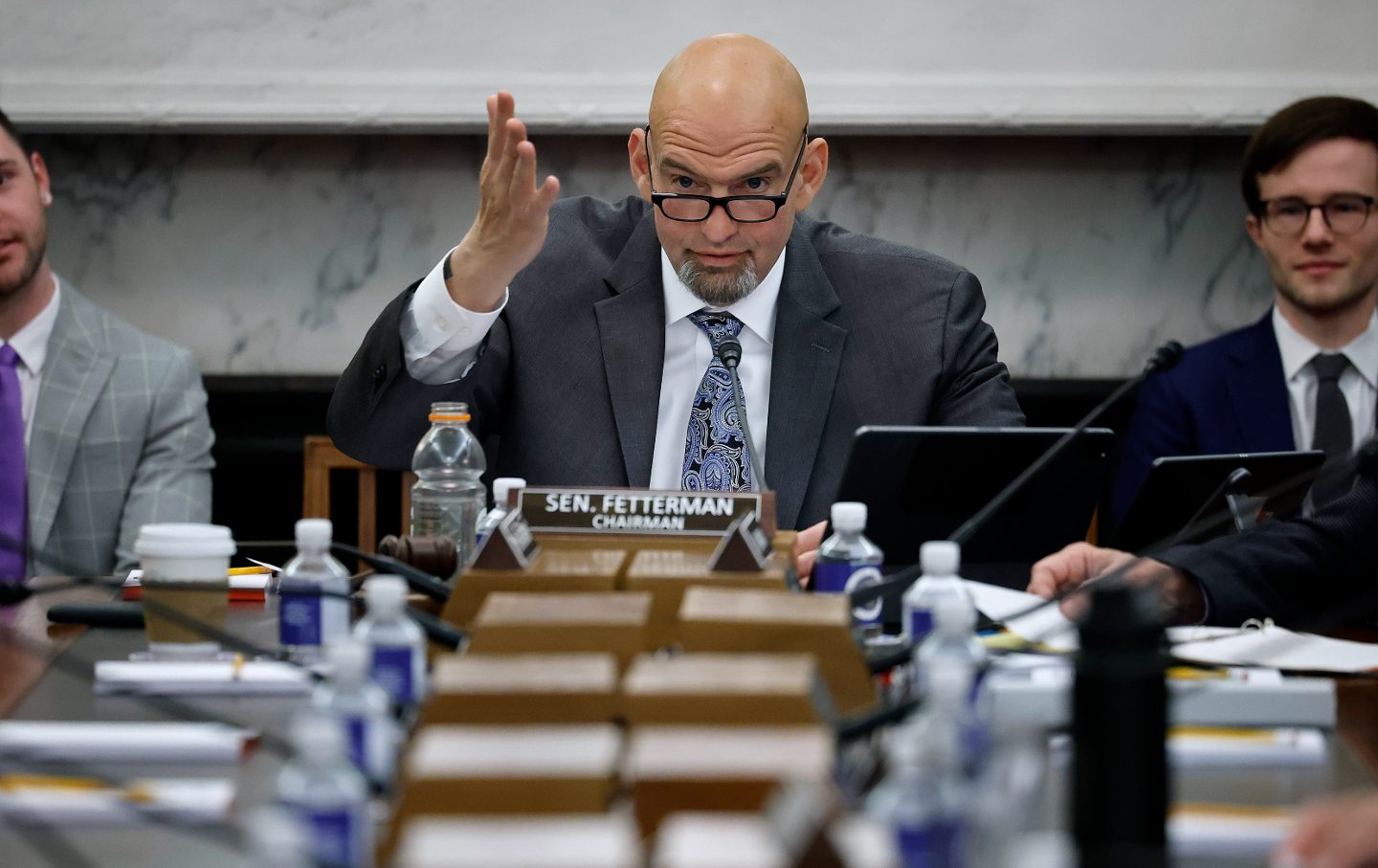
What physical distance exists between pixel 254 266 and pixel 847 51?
130 centimetres

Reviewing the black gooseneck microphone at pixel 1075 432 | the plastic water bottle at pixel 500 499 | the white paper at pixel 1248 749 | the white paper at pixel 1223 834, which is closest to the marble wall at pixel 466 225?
the plastic water bottle at pixel 500 499

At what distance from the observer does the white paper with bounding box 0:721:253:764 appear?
→ 3.45 ft

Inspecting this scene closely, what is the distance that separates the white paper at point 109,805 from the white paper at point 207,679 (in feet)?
0.98

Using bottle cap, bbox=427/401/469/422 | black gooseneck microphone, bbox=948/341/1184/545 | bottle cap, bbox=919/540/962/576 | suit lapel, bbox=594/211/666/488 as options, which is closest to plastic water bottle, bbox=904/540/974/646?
bottle cap, bbox=919/540/962/576

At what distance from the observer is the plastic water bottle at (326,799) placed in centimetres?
69

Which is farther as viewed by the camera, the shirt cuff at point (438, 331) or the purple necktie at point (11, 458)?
the purple necktie at point (11, 458)

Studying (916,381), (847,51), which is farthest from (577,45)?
(916,381)

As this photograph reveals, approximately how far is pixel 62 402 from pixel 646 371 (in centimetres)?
99

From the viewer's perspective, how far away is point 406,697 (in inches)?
41.6

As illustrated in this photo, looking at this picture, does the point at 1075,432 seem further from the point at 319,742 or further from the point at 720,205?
the point at 319,742

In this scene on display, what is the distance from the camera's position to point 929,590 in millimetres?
1265

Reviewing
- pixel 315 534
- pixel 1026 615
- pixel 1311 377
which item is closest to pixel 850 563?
pixel 1026 615

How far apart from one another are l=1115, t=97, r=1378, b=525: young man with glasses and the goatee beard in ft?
3.00

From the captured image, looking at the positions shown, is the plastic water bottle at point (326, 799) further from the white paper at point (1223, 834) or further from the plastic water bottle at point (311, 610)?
the plastic water bottle at point (311, 610)
